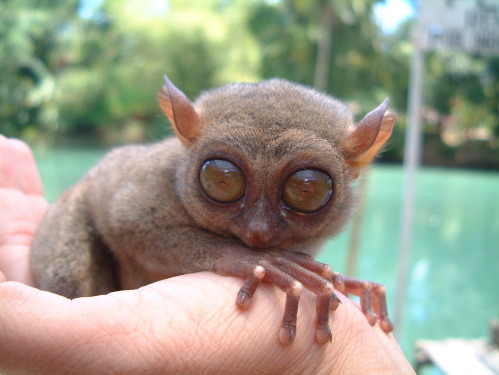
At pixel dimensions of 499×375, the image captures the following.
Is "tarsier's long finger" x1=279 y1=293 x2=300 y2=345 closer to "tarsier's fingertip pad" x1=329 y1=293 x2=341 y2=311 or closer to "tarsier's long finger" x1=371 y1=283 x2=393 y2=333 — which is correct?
"tarsier's fingertip pad" x1=329 y1=293 x2=341 y2=311

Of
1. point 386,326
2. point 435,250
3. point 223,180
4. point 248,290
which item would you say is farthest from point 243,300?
point 435,250

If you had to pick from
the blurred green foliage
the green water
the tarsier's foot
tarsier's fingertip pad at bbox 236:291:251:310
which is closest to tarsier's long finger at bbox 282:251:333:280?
the tarsier's foot

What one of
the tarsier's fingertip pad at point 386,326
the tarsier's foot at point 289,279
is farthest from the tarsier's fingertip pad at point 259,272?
the tarsier's fingertip pad at point 386,326

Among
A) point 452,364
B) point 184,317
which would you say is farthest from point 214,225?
point 452,364

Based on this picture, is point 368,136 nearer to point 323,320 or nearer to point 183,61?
point 323,320

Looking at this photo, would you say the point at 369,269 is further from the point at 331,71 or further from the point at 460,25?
the point at 331,71

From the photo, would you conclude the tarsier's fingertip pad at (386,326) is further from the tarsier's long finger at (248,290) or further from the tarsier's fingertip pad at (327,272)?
the tarsier's long finger at (248,290)
